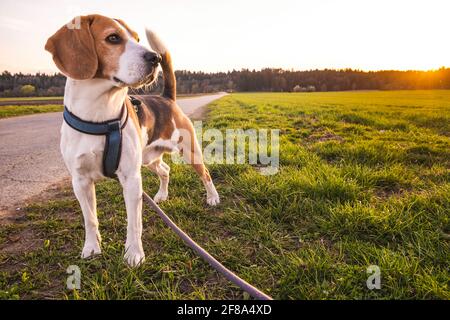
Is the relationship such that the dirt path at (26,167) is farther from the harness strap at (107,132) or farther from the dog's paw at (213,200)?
the dog's paw at (213,200)

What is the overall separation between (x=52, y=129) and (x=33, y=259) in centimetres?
913

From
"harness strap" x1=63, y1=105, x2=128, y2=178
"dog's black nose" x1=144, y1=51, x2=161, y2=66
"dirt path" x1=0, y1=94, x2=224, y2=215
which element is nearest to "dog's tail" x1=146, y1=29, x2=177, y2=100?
"dog's black nose" x1=144, y1=51, x2=161, y2=66

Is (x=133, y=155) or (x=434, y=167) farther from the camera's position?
(x=434, y=167)

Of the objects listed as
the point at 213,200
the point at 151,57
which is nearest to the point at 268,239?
the point at 213,200

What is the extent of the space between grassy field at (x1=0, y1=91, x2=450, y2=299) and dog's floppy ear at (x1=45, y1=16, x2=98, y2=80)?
1576 mm

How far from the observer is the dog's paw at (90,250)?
8.68 feet

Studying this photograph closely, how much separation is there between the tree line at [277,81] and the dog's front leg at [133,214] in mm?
43819

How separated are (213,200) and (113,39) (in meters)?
2.17
